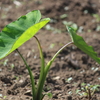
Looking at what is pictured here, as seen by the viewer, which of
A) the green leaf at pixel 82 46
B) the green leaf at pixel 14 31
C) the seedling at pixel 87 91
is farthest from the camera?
the seedling at pixel 87 91

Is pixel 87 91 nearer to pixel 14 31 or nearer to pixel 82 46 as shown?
pixel 82 46

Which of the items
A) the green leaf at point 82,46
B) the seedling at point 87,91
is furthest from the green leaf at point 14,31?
the seedling at point 87,91

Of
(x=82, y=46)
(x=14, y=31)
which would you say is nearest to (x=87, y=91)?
(x=82, y=46)

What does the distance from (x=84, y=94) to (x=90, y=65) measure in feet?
2.71

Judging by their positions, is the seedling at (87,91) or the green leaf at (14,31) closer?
the green leaf at (14,31)

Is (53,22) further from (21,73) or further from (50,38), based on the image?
(21,73)

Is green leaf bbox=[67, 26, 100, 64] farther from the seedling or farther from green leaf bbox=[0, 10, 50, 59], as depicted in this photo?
the seedling

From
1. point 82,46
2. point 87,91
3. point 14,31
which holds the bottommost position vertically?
point 87,91

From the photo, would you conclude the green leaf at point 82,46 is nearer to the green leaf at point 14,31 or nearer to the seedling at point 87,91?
the green leaf at point 14,31

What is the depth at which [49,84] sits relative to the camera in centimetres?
294

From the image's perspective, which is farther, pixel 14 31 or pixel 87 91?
pixel 87 91

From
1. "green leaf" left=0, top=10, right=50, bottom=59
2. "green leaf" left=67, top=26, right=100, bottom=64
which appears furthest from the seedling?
"green leaf" left=0, top=10, right=50, bottom=59

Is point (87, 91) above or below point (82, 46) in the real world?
below

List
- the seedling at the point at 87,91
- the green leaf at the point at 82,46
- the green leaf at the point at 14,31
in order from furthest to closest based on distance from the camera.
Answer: the seedling at the point at 87,91
the green leaf at the point at 82,46
the green leaf at the point at 14,31
